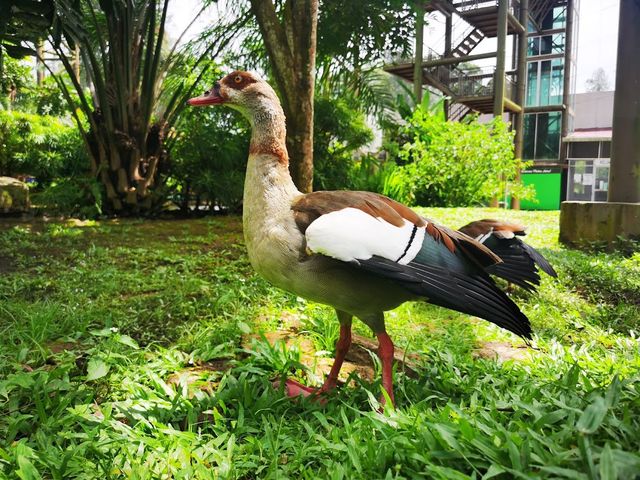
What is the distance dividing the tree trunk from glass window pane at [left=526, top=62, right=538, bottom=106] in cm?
1859

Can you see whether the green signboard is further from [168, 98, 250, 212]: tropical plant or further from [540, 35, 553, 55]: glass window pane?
[168, 98, 250, 212]: tropical plant

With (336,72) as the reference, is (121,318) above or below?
below

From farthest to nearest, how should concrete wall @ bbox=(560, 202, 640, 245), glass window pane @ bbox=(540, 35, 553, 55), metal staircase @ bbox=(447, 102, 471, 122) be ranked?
1. glass window pane @ bbox=(540, 35, 553, 55)
2. metal staircase @ bbox=(447, 102, 471, 122)
3. concrete wall @ bbox=(560, 202, 640, 245)

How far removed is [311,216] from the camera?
1.89 m

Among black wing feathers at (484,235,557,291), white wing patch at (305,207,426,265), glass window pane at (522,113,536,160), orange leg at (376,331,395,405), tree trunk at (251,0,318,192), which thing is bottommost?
orange leg at (376,331,395,405)

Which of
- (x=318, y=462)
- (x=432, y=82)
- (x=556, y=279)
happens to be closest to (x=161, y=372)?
(x=318, y=462)

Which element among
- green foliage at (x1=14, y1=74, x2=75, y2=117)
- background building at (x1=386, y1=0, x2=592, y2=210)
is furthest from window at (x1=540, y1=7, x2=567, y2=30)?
green foliage at (x1=14, y1=74, x2=75, y2=117)

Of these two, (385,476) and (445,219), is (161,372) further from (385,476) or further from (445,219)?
(445,219)

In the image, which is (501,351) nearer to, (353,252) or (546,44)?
(353,252)

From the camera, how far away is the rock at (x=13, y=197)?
704cm

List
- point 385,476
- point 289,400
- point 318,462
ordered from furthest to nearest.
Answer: point 289,400
point 318,462
point 385,476

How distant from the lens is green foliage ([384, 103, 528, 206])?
1016cm

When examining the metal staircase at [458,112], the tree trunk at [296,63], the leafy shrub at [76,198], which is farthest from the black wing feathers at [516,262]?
the metal staircase at [458,112]

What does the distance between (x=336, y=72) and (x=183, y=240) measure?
4916 mm
